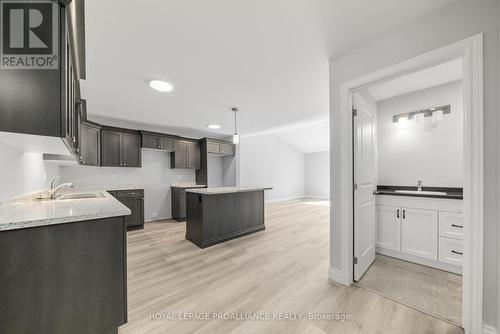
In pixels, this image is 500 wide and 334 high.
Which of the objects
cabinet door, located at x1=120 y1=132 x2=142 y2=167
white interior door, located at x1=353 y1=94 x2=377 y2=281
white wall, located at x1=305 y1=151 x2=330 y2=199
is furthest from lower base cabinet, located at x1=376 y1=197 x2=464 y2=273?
white wall, located at x1=305 y1=151 x2=330 y2=199

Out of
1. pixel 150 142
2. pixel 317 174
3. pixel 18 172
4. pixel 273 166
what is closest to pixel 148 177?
pixel 150 142

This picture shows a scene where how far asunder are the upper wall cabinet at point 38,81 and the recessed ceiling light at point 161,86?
→ 5.29 ft

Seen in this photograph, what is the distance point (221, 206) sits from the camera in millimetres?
3449

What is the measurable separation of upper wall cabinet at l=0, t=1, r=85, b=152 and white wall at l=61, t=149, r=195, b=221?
4044 mm

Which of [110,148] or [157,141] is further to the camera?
[157,141]

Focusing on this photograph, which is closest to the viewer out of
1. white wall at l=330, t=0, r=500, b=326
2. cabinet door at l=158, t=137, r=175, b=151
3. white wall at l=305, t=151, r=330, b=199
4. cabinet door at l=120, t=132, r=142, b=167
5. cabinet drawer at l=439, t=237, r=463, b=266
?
white wall at l=330, t=0, r=500, b=326

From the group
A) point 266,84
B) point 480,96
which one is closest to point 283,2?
point 266,84

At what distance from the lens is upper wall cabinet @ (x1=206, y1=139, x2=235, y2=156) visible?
18.1 feet

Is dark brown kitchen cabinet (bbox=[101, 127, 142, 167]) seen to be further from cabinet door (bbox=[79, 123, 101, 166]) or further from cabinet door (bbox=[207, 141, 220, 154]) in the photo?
cabinet door (bbox=[207, 141, 220, 154])

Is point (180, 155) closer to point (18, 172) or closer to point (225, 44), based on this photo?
point (18, 172)

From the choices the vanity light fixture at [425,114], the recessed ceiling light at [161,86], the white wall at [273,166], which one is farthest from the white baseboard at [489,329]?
the white wall at [273,166]

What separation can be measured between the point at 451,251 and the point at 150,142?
5.66 metres

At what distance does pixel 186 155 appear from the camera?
534 cm

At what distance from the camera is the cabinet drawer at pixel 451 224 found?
7.34 ft
